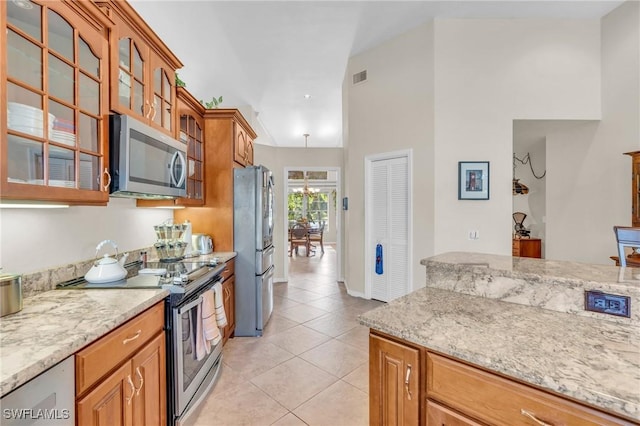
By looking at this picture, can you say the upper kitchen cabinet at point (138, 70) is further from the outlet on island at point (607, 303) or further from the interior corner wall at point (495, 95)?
the interior corner wall at point (495, 95)

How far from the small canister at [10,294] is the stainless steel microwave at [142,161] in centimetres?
60

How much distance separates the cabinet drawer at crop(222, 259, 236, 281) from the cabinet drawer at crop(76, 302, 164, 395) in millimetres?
1204

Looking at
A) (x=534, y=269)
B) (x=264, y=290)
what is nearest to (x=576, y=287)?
(x=534, y=269)

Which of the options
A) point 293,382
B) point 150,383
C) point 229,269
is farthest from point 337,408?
point 229,269

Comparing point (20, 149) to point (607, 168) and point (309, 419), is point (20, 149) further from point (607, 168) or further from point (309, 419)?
point (607, 168)

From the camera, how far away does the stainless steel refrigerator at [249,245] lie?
3.11m

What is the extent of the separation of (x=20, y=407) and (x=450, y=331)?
1.43 m

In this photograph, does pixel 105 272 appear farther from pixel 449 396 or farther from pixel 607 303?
pixel 607 303

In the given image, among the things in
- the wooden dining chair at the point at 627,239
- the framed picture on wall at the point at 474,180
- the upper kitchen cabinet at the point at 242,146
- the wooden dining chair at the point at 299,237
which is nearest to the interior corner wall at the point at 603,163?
the framed picture on wall at the point at 474,180

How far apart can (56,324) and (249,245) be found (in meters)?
1.97

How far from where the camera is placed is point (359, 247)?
448cm

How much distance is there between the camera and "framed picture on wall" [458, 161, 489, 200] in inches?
137

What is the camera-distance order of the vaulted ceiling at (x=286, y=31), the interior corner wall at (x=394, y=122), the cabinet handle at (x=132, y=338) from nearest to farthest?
the cabinet handle at (x=132, y=338), the vaulted ceiling at (x=286, y=31), the interior corner wall at (x=394, y=122)

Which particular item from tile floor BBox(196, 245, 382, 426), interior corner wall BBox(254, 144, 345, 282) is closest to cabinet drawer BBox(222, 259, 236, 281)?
tile floor BBox(196, 245, 382, 426)
